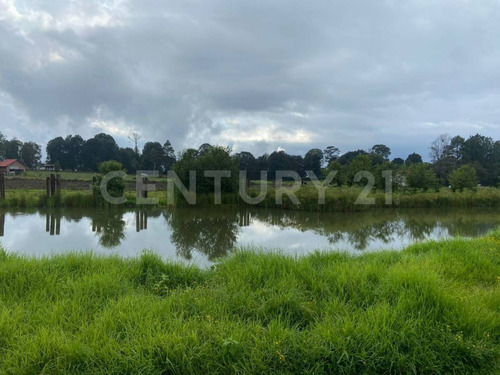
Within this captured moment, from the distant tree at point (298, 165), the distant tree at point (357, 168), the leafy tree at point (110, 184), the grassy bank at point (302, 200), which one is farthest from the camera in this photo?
the distant tree at point (298, 165)

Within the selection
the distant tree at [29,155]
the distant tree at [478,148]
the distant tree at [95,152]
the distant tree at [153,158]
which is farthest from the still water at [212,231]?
the distant tree at [29,155]

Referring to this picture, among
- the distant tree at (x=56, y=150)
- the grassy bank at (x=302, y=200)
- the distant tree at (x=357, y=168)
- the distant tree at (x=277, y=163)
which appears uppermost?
the distant tree at (x=56, y=150)

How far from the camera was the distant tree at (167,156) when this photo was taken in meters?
42.5

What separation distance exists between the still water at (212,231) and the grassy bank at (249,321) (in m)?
1.83

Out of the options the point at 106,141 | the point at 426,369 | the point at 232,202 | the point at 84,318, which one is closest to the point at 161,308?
the point at 84,318

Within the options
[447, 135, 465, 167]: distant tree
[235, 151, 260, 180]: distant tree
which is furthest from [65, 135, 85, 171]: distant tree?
[447, 135, 465, 167]: distant tree

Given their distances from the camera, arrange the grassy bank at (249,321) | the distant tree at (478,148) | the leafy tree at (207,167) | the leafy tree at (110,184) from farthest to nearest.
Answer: the distant tree at (478,148) < the leafy tree at (207,167) < the leafy tree at (110,184) < the grassy bank at (249,321)

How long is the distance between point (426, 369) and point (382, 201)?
1402cm

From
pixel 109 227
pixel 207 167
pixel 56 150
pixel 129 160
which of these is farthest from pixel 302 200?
pixel 56 150

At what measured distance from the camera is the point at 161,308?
2.15 meters

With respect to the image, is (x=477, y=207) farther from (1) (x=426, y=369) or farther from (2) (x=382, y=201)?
(1) (x=426, y=369)

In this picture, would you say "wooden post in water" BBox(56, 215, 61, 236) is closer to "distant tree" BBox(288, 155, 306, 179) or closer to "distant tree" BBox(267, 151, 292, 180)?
"distant tree" BBox(267, 151, 292, 180)

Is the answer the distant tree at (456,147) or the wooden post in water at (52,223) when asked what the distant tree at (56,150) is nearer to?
the wooden post in water at (52,223)

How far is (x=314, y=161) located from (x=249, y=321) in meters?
40.7
